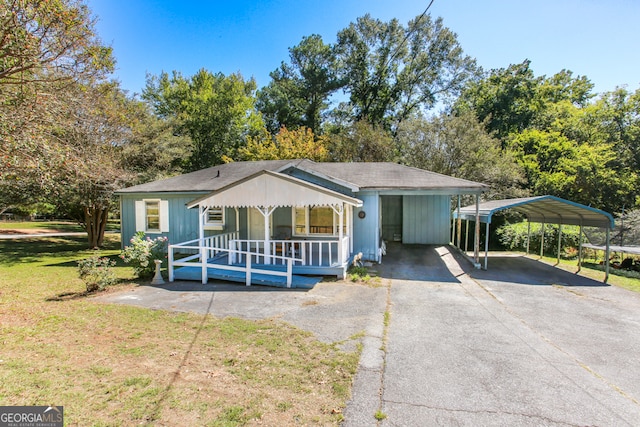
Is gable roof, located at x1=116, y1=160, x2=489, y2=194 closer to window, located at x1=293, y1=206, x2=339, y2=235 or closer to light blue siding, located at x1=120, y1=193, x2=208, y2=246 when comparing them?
light blue siding, located at x1=120, y1=193, x2=208, y2=246

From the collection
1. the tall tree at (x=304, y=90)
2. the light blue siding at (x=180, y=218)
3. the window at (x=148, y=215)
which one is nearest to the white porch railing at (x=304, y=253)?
the light blue siding at (x=180, y=218)

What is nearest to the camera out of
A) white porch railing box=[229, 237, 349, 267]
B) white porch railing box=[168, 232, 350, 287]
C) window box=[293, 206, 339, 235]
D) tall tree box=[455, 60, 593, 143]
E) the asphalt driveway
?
the asphalt driveway

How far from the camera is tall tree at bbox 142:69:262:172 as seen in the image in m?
30.0

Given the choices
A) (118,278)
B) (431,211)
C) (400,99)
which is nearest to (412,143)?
(431,211)

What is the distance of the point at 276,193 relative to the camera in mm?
9031

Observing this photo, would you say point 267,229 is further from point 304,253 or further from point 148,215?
point 148,215

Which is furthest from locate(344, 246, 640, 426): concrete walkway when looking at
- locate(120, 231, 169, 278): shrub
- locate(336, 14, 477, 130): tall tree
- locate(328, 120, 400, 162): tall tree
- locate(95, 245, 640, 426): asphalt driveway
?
locate(336, 14, 477, 130): tall tree

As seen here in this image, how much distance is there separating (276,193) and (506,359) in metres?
6.61

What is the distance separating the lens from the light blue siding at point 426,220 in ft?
50.3

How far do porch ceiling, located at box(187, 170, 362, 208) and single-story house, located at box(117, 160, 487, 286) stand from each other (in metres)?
0.03

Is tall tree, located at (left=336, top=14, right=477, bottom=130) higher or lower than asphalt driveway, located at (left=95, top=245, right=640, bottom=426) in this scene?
higher
